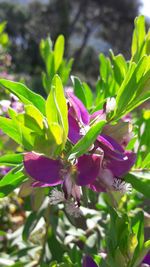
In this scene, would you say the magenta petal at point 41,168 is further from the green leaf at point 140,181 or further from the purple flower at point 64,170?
the green leaf at point 140,181

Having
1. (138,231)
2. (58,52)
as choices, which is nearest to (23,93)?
(138,231)

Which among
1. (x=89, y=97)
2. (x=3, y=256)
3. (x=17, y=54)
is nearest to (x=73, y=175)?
(x=89, y=97)

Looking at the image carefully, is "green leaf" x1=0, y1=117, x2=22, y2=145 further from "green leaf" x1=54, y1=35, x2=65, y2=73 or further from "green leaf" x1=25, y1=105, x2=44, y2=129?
"green leaf" x1=54, y1=35, x2=65, y2=73

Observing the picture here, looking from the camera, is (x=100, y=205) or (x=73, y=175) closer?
(x=73, y=175)

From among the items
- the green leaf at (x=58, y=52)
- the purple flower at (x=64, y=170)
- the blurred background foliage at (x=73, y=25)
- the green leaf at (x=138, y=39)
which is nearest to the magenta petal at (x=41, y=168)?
the purple flower at (x=64, y=170)

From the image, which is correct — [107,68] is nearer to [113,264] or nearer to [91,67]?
[113,264]

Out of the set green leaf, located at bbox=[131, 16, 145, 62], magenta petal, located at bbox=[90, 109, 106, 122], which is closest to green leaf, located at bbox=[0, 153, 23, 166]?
magenta petal, located at bbox=[90, 109, 106, 122]
